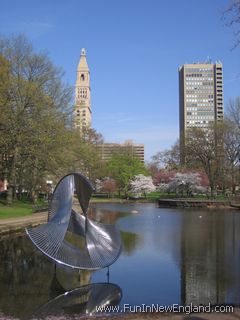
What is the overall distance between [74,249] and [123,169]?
84.8m

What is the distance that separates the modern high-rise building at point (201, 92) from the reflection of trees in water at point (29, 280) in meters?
140

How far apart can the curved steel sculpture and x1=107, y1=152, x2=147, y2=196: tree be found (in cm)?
8166

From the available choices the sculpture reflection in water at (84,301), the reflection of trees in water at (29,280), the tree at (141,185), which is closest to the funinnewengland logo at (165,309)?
the sculpture reflection in water at (84,301)

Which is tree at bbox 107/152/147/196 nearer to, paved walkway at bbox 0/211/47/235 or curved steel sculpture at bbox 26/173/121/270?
paved walkway at bbox 0/211/47/235

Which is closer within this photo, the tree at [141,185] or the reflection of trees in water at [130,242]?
the reflection of trees in water at [130,242]

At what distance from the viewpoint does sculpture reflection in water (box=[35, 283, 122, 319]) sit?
11.4m

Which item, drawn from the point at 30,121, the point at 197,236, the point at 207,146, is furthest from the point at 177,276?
the point at 207,146

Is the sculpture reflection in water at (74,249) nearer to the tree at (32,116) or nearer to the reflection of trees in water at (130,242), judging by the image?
the reflection of trees in water at (130,242)

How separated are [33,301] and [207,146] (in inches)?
2913

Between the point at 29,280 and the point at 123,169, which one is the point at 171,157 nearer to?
the point at 123,169

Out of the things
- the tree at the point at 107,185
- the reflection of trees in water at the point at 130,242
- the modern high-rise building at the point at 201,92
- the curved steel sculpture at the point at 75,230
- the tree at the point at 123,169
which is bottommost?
the reflection of trees in water at the point at 130,242

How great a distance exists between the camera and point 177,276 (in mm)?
16328

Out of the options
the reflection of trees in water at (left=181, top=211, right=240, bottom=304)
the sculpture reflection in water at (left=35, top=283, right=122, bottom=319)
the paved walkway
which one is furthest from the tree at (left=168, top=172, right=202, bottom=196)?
the sculpture reflection in water at (left=35, top=283, right=122, bottom=319)

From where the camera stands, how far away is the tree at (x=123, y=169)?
98938mm
